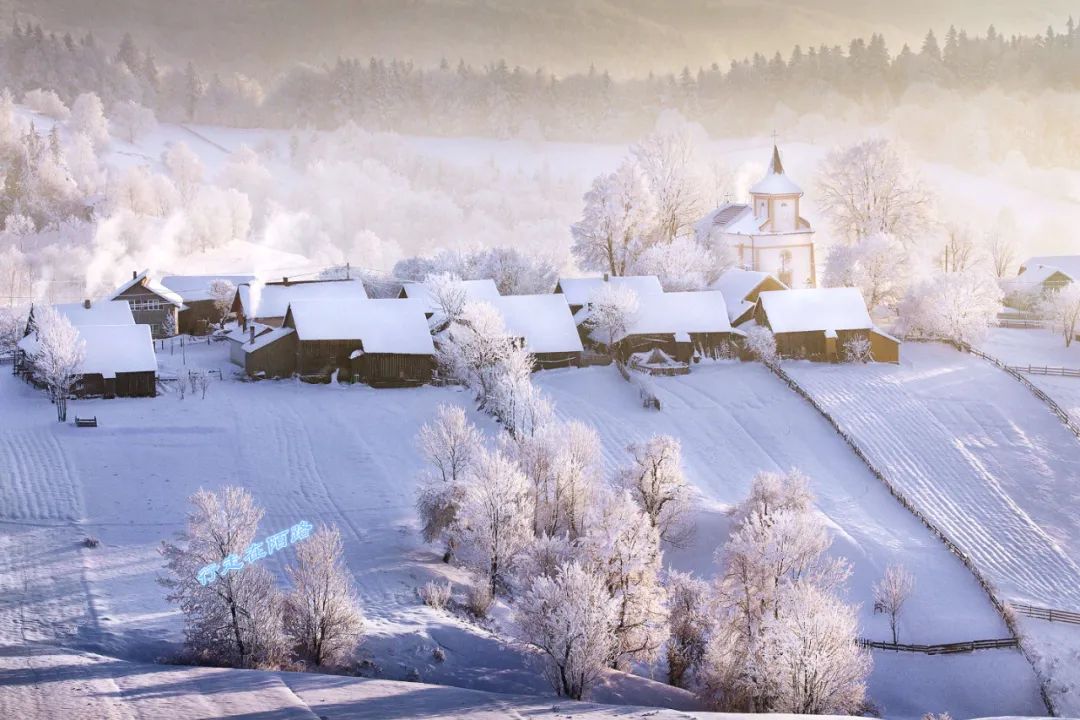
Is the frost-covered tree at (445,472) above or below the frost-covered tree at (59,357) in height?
below

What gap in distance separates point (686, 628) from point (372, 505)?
12502 millimetres

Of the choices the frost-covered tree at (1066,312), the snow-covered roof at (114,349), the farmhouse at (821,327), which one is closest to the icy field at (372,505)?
the snow-covered roof at (114,349)

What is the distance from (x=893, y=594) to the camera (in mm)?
39500

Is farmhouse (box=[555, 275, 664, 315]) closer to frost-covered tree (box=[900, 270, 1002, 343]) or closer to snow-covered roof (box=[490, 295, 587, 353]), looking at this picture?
snow-covered roof (box=[490, 295, 587, 353])

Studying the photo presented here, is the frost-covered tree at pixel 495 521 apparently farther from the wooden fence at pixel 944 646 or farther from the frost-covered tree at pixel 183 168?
the frost-covered tree at pixel 183 168

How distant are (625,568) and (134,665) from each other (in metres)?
13.1

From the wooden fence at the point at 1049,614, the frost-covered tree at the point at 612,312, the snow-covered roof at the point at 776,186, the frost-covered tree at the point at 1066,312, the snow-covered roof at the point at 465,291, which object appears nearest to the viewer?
the wooden fence at the point at 1049,614

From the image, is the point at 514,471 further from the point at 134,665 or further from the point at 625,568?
the point at 134,665

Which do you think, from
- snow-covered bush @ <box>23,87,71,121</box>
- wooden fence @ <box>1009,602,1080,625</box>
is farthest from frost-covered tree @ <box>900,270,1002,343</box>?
snow-covered bush @ <box>23,87,71,121</box>

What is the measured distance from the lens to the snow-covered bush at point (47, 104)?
11394 cm

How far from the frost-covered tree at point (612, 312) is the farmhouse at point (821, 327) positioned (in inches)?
282

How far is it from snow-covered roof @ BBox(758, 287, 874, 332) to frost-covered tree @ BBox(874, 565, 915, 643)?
887 inches

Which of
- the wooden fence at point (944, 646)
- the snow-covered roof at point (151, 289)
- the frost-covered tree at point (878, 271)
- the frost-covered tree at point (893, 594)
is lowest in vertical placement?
the wooden fence at point (944, 646)

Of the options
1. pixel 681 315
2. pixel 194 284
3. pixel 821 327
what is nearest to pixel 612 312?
pixel 681 315
